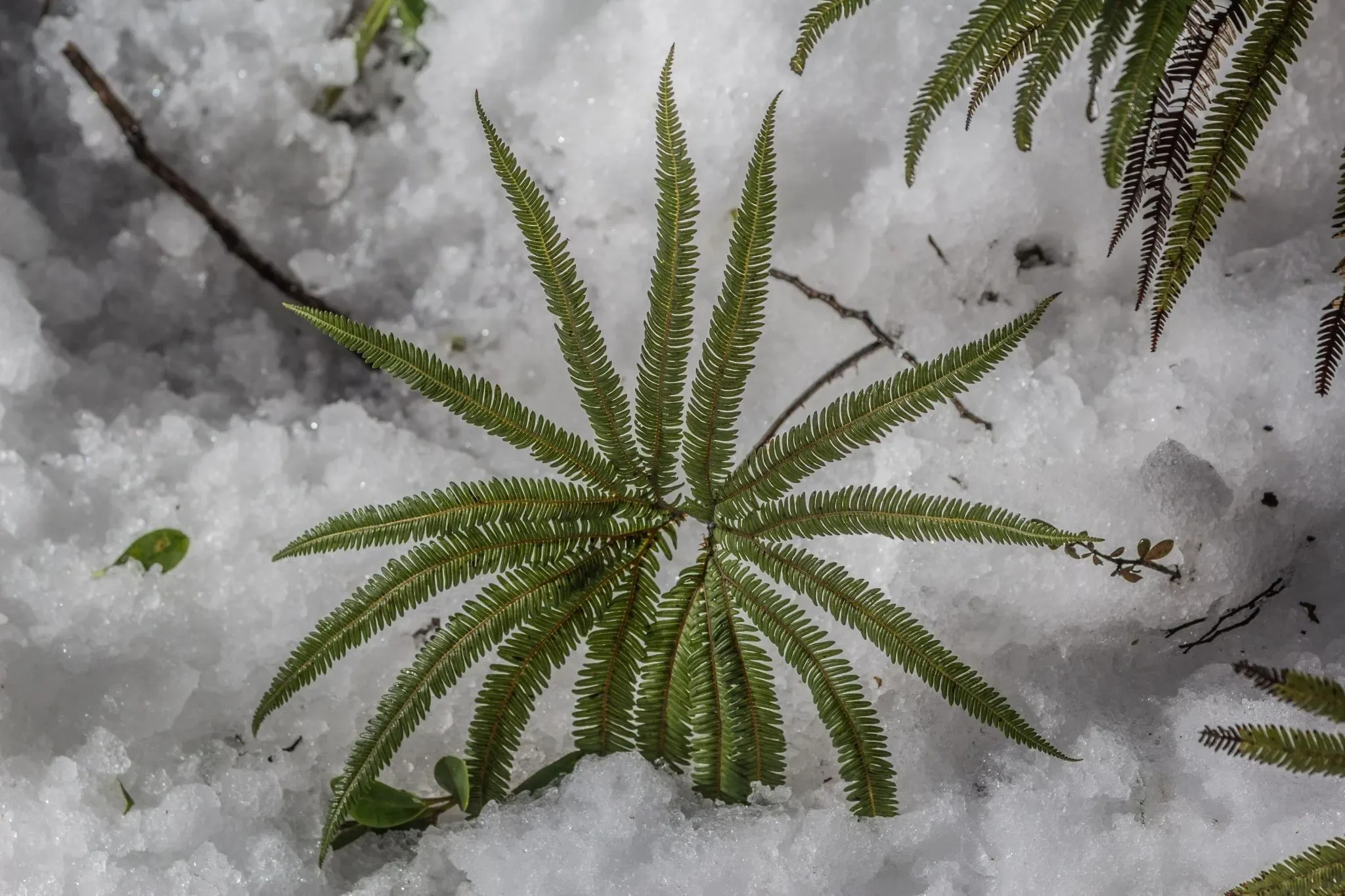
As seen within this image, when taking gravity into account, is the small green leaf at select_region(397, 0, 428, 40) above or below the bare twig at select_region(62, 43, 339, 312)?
above

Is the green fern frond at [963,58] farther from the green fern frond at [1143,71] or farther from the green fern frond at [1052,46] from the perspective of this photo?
the green fern frond at [1143,71]

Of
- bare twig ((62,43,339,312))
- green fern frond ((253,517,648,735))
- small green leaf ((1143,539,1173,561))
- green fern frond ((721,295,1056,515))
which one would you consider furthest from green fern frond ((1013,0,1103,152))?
bare twig ((62,43,339,312))

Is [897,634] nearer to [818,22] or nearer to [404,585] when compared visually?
[404,585]

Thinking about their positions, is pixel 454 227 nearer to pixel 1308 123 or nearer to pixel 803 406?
pixel 803 406

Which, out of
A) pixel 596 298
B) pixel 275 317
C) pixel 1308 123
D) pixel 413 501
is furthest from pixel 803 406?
pixel 275 317

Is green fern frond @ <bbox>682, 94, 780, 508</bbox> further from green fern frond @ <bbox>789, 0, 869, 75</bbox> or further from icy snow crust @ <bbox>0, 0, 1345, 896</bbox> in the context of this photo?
icy snow crust @ <bbox>0, 0, 1345, 896</bbox>

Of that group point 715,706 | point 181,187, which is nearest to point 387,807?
point 715,706
